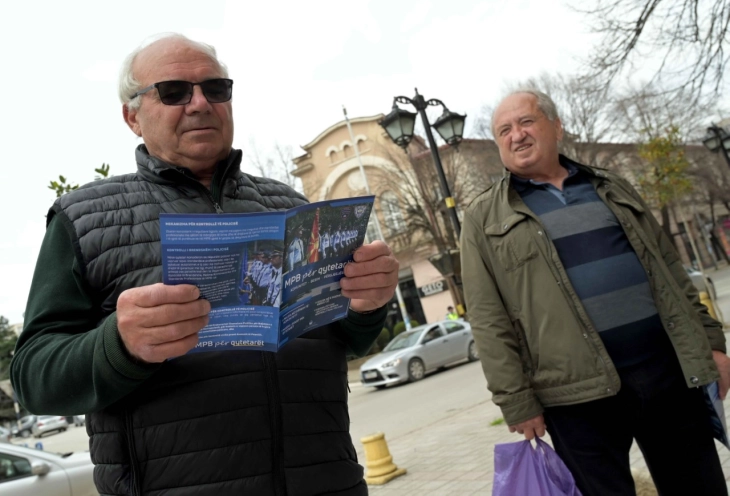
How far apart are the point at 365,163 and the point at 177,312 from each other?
3213 centimetres

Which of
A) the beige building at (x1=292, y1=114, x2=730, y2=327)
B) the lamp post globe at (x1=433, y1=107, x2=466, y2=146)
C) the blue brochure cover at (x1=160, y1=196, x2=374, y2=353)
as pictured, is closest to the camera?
the blue brochure cover at (x1=160, y1=196, x2=374, y2=353)

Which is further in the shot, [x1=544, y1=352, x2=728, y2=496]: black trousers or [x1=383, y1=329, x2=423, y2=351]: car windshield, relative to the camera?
[x1=383, y1=329, x2=423, y2=351]: car windshield

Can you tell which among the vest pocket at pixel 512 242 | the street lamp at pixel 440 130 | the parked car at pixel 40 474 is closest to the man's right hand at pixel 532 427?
the vest pocket at pixel 512 242

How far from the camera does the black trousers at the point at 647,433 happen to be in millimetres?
2537

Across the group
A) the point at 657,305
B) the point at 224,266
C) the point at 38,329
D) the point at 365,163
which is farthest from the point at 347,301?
the point at 365,163

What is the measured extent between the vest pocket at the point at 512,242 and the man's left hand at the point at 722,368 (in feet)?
3.18

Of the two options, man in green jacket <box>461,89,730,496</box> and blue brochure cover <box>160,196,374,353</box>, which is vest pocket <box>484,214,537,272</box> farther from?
blue brochure cover <box>160,196,374,353</box>

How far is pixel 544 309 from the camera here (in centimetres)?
270

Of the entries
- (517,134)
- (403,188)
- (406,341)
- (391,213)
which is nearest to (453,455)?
(517,134)

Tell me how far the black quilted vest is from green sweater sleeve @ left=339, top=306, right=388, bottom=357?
136 millimetres

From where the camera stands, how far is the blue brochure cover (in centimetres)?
130

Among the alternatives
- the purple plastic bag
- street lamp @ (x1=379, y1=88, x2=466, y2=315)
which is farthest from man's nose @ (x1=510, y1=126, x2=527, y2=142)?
street lamp @ (x1=379, y1=88, x2=466, y2=315)

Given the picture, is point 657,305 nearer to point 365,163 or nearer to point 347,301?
point 347,301

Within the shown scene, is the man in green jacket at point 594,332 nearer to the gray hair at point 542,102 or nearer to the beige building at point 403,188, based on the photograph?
the gray hair at point 542,102
